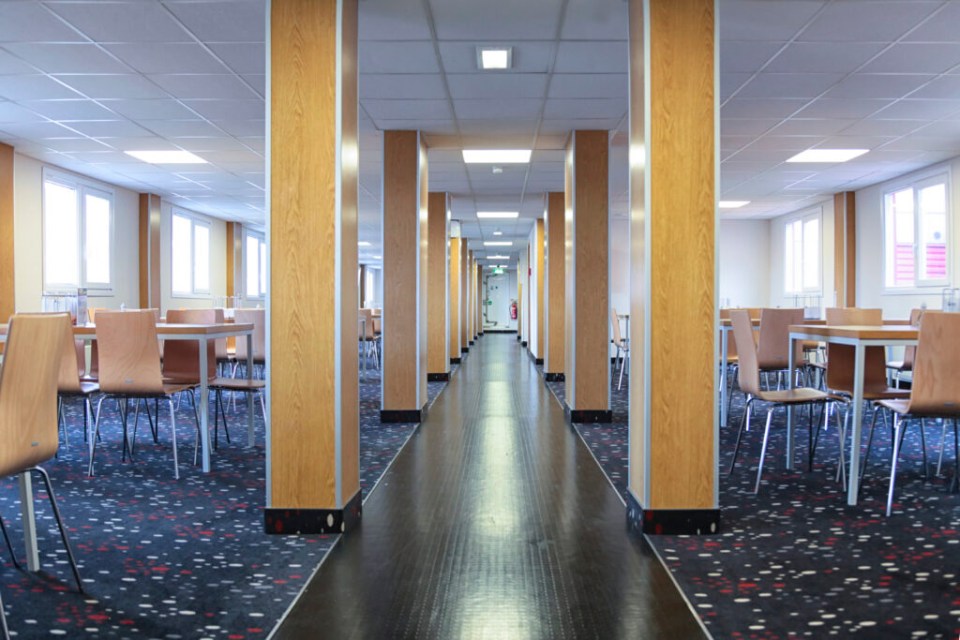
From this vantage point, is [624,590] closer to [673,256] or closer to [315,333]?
[673,256]

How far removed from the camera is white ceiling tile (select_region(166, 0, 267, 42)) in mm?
4090

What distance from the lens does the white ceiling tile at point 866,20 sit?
414 centimetres

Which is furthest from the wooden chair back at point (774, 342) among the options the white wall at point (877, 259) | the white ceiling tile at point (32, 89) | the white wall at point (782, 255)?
the white wall at point (782, 255)

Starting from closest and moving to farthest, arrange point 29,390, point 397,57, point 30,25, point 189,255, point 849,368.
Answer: point 29,390, point 30,25, point 849,368, point 397,57, point 189,255

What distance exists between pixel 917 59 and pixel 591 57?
7.63ft

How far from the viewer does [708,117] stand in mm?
3285

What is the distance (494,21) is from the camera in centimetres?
435

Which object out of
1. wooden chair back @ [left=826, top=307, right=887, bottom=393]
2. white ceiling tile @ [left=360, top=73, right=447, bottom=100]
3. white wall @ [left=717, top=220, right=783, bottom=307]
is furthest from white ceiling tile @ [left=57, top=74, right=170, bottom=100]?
white wall @ [left=717, top=220, right=783, bottom=307]

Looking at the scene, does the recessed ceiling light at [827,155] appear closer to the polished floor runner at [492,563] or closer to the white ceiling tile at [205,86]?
the polished floor runner at [492,563]

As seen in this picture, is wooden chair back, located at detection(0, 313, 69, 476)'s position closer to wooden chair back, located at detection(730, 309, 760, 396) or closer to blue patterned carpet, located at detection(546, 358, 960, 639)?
blue patterned carpet, located at detection(546, 358, 960, 639)

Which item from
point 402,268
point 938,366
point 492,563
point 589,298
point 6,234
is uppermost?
point 6,234

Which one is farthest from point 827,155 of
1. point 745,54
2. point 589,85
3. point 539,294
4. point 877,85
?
point 539,294

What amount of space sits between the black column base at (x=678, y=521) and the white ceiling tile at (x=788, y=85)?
3.57 m

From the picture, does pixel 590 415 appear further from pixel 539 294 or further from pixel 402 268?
pixel 539 294
